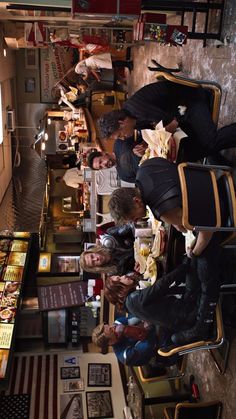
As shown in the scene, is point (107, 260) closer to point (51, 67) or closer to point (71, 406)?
point (71, 406)

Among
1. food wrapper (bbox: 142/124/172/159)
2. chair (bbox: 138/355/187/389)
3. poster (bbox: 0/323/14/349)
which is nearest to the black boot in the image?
food wrapper (bbox: 142/124/172/159)

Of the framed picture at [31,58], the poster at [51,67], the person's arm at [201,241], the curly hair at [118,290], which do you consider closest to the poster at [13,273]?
the curly hair at [118,290]

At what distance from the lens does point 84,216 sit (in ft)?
25.5

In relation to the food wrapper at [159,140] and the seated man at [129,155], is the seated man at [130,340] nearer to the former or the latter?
the seated man at [129,155]

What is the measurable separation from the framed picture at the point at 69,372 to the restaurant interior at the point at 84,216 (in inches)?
0.7

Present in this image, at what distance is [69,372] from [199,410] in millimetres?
3495

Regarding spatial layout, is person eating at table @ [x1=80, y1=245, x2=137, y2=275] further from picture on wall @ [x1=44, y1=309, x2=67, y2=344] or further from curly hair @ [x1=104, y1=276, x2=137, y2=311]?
picture on wall @ [x1=44, y1=309, x2=67, y2=344]

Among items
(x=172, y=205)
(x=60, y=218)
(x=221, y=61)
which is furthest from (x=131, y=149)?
(x=60, y=218)

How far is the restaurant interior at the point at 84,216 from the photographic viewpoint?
437 cm

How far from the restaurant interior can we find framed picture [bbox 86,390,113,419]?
18 mm

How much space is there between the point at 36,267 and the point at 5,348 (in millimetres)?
2333

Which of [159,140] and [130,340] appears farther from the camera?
[130,340]

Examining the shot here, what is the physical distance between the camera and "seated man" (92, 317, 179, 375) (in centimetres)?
457

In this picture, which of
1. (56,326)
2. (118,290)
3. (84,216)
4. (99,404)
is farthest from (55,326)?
(118,290)
